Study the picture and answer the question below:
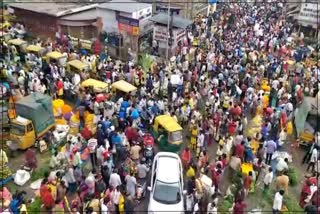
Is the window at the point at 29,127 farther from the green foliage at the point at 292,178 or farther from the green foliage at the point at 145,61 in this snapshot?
the green foliage at the point at 292,178

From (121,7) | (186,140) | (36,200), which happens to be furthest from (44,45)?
(36,200)

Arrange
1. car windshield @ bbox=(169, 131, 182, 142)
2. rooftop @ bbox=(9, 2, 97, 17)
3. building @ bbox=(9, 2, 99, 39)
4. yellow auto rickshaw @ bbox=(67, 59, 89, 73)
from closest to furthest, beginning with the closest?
car windshield @ bbox=(169, 131, 182, 142) < yellow auto rickshaw @ bbox=(67, 59, 89, 73) < building @ bbox=(9, 2, 99, 39) < rooftop @ bbox=(9, 2, 97, 17)

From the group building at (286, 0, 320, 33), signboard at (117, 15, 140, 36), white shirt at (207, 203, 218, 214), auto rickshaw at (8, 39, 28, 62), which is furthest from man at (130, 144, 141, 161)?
building at (286, 0, 320, 33)

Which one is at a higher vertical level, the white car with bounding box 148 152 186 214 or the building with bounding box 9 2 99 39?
the building with bounding box 9 2 99 39

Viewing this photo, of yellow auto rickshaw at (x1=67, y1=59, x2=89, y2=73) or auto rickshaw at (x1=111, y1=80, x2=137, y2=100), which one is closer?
auto rickshaw at (x1=111, y1=80, x2=137, y2=100)

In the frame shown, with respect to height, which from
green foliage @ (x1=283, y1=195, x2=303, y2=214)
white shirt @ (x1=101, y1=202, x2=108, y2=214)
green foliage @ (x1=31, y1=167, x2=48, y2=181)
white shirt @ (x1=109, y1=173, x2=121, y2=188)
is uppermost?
white shirt @ (x1=109, y1=173, x2=121, y2=188)

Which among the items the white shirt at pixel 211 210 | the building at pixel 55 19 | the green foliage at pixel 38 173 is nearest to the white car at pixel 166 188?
the white shirt at pixel 211 210

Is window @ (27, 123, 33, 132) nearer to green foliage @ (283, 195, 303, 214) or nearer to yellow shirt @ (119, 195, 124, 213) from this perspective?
yellow shirt @ (119, 195, 124, 213)
